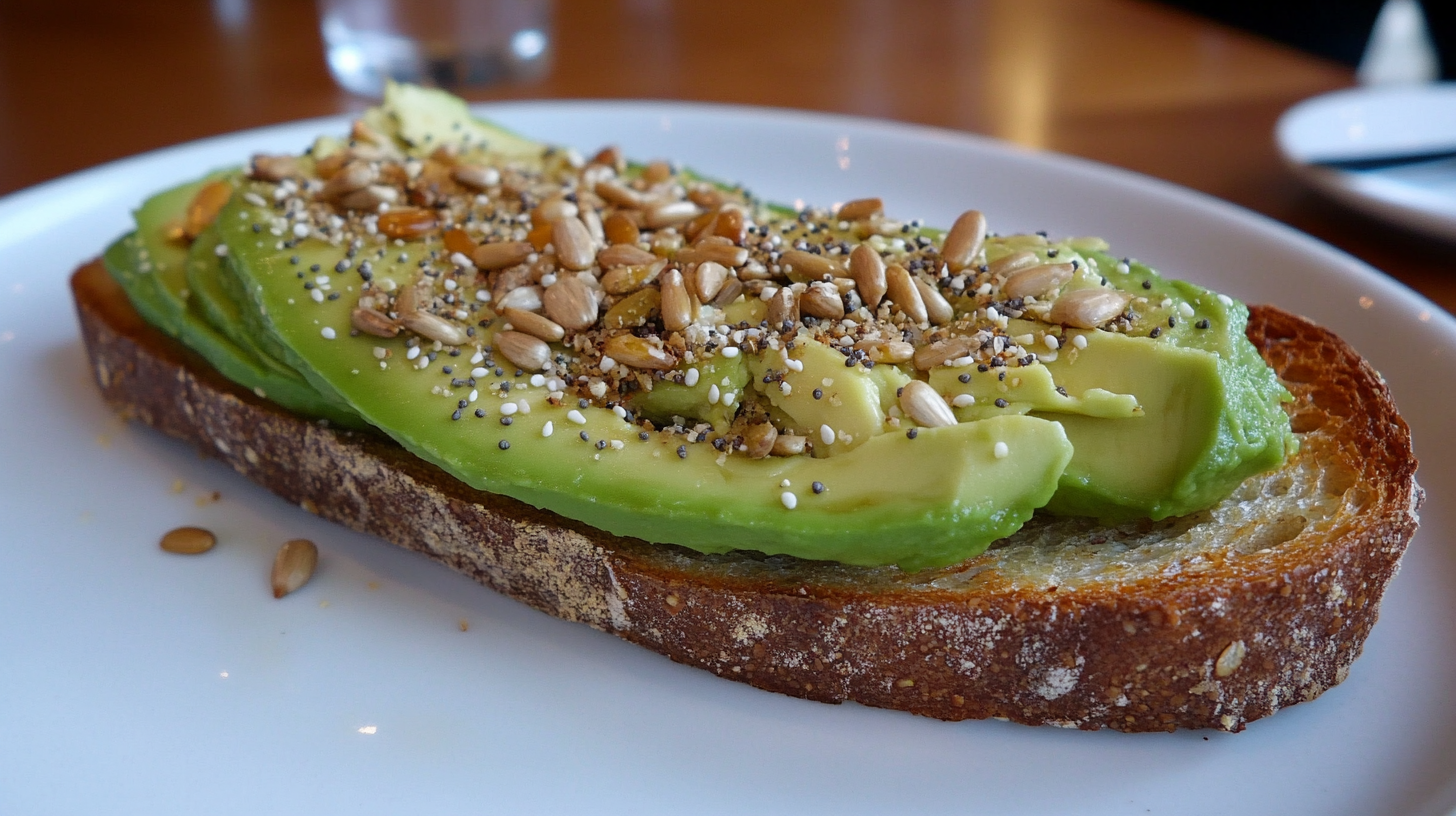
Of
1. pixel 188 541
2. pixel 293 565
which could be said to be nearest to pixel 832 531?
pixel 293 565

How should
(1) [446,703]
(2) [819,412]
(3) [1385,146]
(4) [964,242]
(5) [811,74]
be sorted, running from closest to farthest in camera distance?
(2) [819,412]
(1) [446,703]
(4) [964,242]
(3) [1385,146]
(5) [811,74]

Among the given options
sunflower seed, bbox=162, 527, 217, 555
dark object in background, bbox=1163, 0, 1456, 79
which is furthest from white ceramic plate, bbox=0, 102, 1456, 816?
dark object in background, bbox=1163, 0, 1456, 79

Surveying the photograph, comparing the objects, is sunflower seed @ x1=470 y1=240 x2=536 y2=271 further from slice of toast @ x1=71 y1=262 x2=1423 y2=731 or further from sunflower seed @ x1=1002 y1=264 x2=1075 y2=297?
A: sunflower seed @ x1=1002 y1=264 x2=1075 y2=297

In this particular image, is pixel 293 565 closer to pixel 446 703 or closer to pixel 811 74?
pixel 446 703

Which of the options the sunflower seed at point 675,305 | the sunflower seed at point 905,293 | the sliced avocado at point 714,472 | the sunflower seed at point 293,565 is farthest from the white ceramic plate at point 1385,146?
the sunflower seed at point 293,565

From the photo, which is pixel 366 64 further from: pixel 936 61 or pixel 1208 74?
pixel 1208 74

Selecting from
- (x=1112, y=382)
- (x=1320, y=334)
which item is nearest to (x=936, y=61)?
(x=1320, y=334)

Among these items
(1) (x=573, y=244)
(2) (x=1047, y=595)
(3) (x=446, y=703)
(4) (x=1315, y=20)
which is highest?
(4) (x=1315, y=20)
